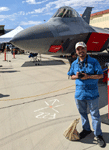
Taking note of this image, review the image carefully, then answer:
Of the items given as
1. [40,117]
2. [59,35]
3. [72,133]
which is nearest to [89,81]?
[72,133]

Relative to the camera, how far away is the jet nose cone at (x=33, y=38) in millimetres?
8828

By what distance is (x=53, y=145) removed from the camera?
115 inches

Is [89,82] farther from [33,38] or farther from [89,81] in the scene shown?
[33,38]

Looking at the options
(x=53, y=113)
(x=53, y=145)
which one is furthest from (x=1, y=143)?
(x=53, y=113)

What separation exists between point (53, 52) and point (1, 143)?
7.60 meters

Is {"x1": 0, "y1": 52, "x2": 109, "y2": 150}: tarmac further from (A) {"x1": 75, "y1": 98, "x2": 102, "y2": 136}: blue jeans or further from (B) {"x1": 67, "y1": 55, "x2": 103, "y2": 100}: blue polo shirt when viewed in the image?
(B) {"x1": 67, "y1": 55, "x2": 103, "y2": 100}: blue polo shirt

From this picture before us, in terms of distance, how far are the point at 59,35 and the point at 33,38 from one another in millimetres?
1670

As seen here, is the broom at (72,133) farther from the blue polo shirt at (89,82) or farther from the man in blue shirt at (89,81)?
the blue polo shirt at (89,82)

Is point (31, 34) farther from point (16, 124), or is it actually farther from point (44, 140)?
point (44, 140)

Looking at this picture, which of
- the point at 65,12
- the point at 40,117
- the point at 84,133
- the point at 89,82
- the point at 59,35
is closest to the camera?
the point at 89,82

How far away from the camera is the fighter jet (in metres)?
8.94

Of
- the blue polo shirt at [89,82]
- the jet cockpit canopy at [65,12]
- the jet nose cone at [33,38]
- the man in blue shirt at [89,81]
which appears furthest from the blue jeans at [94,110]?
the jet cockpit canopy at [65,12]

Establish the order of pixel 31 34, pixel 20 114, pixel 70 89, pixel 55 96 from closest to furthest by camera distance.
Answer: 1. pixel 20 114
2. pixel 55 96
3. pixel 70 89
4. pixel 31 34

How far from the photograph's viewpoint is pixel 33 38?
347 inches
